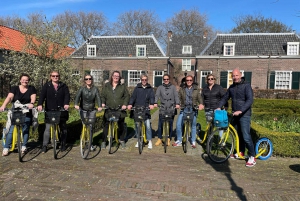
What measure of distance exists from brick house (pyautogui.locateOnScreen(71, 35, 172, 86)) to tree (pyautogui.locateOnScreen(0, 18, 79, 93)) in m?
12.6

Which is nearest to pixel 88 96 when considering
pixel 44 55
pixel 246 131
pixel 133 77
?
pixel 246 131

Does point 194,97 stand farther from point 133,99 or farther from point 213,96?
point 133,99

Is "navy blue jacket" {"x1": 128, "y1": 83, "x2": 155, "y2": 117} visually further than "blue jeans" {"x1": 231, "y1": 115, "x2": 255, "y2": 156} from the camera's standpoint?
Yes

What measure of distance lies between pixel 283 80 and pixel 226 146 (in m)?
23.0

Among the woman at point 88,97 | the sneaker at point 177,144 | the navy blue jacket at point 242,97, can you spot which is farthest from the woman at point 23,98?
the navy blue jacket at point 242,97

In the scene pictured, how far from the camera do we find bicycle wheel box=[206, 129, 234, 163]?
4969 mm

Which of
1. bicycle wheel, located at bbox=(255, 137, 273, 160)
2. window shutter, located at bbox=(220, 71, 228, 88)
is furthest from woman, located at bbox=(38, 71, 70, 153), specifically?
window shutter, located at bbox=(220, 71, 228, 88)

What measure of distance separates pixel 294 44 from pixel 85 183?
27.0 meters

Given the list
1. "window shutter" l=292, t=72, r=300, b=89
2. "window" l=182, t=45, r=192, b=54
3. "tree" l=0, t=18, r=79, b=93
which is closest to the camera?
"tree" l=0, t=18, r=79, b=93

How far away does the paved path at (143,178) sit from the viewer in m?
3.41

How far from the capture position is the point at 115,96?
18.4 ft

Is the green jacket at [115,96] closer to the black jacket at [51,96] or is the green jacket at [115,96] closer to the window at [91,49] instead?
the black jacket at [51,96]

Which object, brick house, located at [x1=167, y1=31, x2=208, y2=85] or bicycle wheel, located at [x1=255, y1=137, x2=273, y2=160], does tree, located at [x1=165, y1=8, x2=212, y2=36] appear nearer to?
brick house, located at [x1=167, y1=31, x2=208, y2=85]

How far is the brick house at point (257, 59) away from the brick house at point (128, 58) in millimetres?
4528
